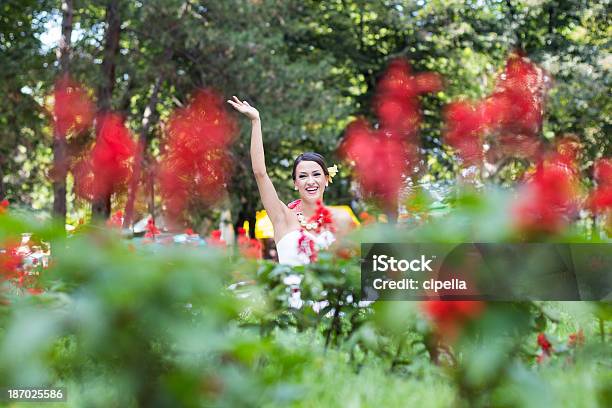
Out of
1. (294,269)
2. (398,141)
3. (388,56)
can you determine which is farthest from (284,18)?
(294,269)

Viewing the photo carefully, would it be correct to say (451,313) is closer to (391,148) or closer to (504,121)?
(391,148)

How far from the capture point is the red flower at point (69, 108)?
15828mm

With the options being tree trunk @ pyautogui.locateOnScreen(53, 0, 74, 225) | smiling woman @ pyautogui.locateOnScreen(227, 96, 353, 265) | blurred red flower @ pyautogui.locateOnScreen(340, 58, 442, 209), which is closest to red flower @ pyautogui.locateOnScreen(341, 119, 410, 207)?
blurred red flower @ pyautogui.locateOnScreen(340, 58, 442, 209)

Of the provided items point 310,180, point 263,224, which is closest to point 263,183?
point 310,180

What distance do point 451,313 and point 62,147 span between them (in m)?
15.6

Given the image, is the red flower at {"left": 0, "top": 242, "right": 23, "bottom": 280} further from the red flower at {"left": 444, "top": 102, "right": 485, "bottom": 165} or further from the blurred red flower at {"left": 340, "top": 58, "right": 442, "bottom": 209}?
the red flower at {"left": 444, "top": 102, "right": 485, "bottom": 165}

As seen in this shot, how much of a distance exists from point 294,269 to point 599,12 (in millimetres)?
27446

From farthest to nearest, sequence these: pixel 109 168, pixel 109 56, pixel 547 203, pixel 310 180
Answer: pixel 109 56
pixel 310 180
pixel 109 168
pixel 547 203

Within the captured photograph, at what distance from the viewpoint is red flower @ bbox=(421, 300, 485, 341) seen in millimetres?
2043

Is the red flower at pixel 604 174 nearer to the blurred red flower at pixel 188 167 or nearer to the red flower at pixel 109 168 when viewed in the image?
the red flower at pixel 109 168

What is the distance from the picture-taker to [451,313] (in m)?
2.09

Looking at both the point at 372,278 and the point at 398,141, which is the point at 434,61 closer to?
the point at 398,141

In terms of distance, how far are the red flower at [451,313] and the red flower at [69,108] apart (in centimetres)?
1423

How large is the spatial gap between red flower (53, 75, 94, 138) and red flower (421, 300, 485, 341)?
46.7 ft
